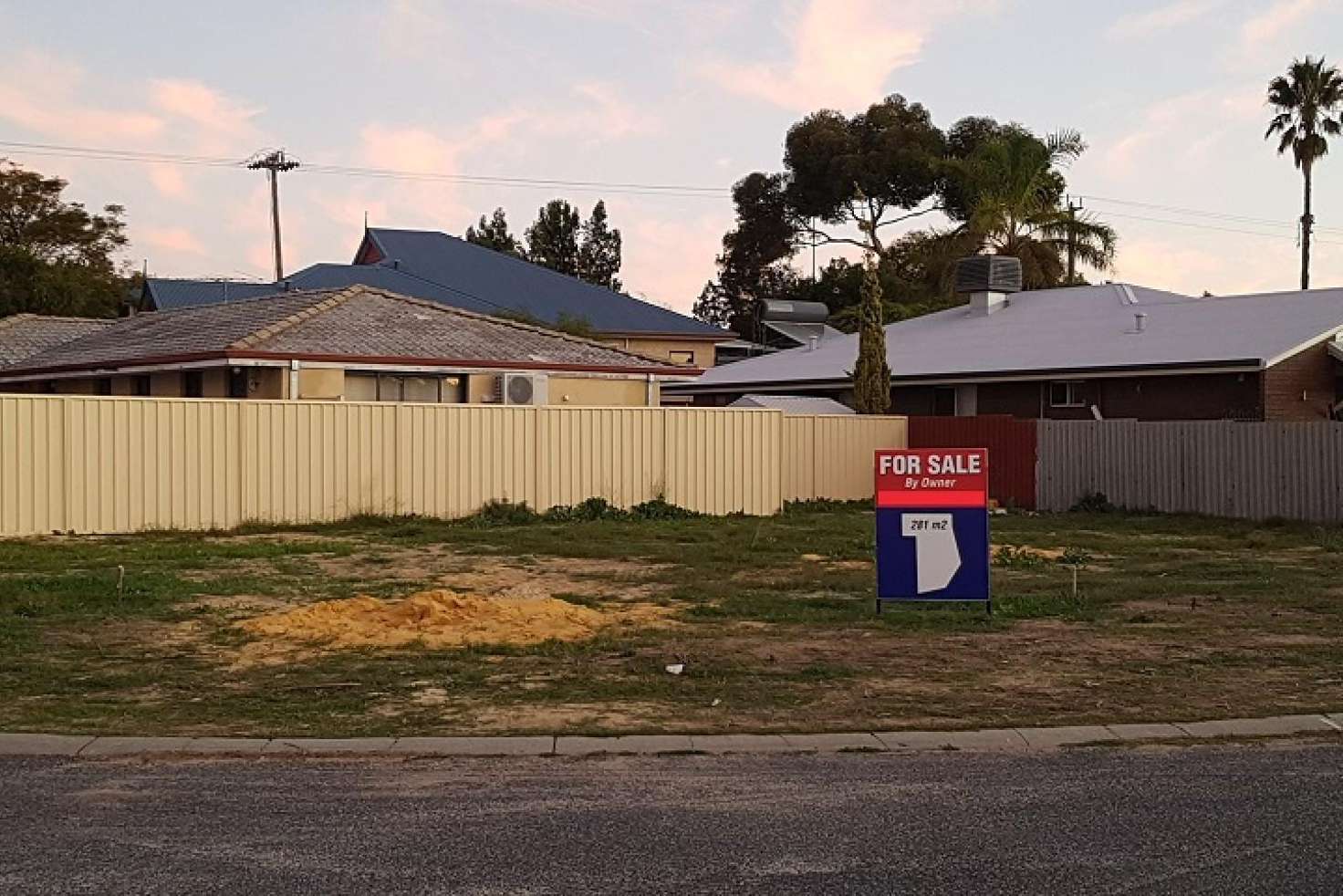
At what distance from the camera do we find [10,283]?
60.2m

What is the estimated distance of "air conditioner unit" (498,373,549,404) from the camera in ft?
102

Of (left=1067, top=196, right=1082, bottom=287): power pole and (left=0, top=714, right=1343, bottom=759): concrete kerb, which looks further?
(left=1067, top=196, right=1082, bottom=287): power pole

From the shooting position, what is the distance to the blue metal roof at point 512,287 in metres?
63.1

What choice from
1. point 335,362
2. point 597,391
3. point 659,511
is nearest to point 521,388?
point 597,391

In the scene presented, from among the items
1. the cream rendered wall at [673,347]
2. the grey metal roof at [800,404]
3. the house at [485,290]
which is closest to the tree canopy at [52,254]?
the house at [485,290]

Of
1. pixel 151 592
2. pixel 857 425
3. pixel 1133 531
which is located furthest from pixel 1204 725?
pixel 857 425

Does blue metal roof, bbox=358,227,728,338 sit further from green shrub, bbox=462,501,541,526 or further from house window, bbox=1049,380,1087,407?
green shrub, bbox=462,501,541,526

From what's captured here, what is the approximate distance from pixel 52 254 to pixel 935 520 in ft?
209

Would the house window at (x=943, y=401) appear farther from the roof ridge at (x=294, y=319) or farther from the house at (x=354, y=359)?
the roof ridge at (x=294, y=319)

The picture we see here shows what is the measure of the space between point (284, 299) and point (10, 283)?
31.7m

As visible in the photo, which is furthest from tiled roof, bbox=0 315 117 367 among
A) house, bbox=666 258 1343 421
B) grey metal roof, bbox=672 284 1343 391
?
house, bbox=666 258 1343 421

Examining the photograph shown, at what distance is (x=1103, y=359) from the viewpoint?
33156mm

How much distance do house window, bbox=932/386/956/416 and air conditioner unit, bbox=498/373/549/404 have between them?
11204mm

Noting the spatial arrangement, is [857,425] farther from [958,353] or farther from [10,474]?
[10,474]
